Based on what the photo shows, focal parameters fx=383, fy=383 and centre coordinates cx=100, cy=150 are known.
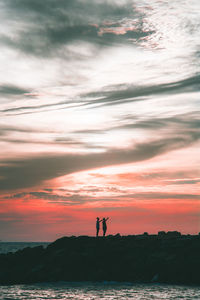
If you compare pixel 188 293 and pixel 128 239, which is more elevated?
pixel 128 239

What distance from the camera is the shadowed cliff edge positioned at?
3503cm

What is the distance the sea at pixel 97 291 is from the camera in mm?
29812

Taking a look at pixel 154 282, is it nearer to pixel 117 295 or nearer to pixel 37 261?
pixel 117 295

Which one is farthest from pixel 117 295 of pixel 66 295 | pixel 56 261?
pixel 56 261

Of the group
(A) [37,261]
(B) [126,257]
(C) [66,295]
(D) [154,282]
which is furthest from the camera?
(A) [37,261]

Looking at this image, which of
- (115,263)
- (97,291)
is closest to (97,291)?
(97,291)

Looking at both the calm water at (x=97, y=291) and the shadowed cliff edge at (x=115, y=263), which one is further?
the shadowed cliff edge at (x=115, y=263)

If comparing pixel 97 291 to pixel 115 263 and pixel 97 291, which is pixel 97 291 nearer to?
pixel 97 291

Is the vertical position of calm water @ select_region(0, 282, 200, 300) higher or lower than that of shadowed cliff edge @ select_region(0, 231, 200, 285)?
lower

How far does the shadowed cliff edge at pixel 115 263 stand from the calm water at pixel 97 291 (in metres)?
1.51

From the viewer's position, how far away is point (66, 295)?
101 ft

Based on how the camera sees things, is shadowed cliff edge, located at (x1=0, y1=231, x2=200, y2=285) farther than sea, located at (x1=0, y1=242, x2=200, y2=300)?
Yes

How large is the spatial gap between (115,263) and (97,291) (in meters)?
5.32

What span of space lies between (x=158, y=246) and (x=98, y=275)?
670 centimetres
